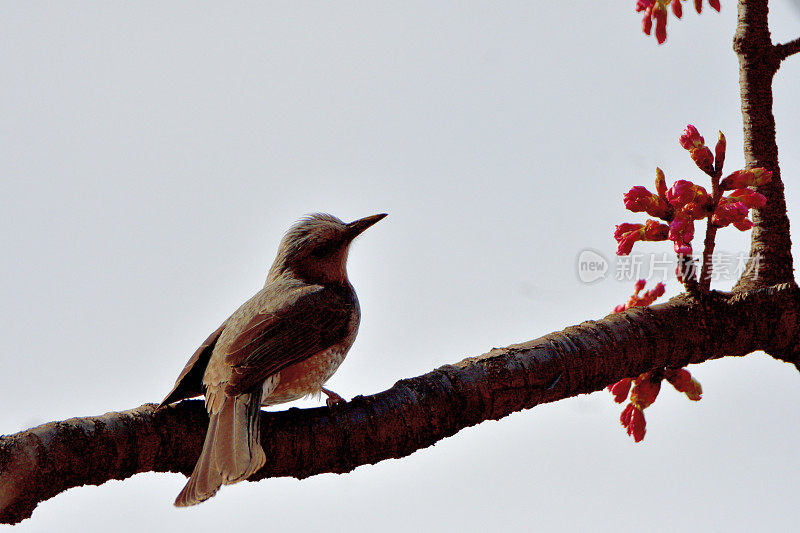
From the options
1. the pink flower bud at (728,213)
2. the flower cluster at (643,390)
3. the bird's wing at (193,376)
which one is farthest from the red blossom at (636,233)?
the bird's wing at (193,376)

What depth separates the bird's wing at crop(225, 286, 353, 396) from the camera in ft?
10.2

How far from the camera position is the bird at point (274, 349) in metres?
2.56

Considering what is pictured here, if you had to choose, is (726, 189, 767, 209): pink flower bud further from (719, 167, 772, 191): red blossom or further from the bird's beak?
the bird's beak

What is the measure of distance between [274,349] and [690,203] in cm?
163

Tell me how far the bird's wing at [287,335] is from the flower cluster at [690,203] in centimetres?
128

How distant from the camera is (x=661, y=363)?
9.85 ft

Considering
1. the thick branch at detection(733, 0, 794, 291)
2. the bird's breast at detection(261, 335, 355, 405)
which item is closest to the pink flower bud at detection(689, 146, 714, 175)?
the thick branch at detection(733, 0, 794, 291)

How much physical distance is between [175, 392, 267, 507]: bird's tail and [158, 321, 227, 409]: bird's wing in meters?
0.24

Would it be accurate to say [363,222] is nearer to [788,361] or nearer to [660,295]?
[660,295]

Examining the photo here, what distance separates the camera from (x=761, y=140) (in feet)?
11.2

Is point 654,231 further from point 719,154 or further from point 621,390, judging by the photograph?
point 621,390

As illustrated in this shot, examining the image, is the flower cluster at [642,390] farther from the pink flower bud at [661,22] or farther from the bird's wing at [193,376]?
the bird's wing at [193,376]

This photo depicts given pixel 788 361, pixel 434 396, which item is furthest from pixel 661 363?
pixel 434 396

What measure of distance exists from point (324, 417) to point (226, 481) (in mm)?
407
